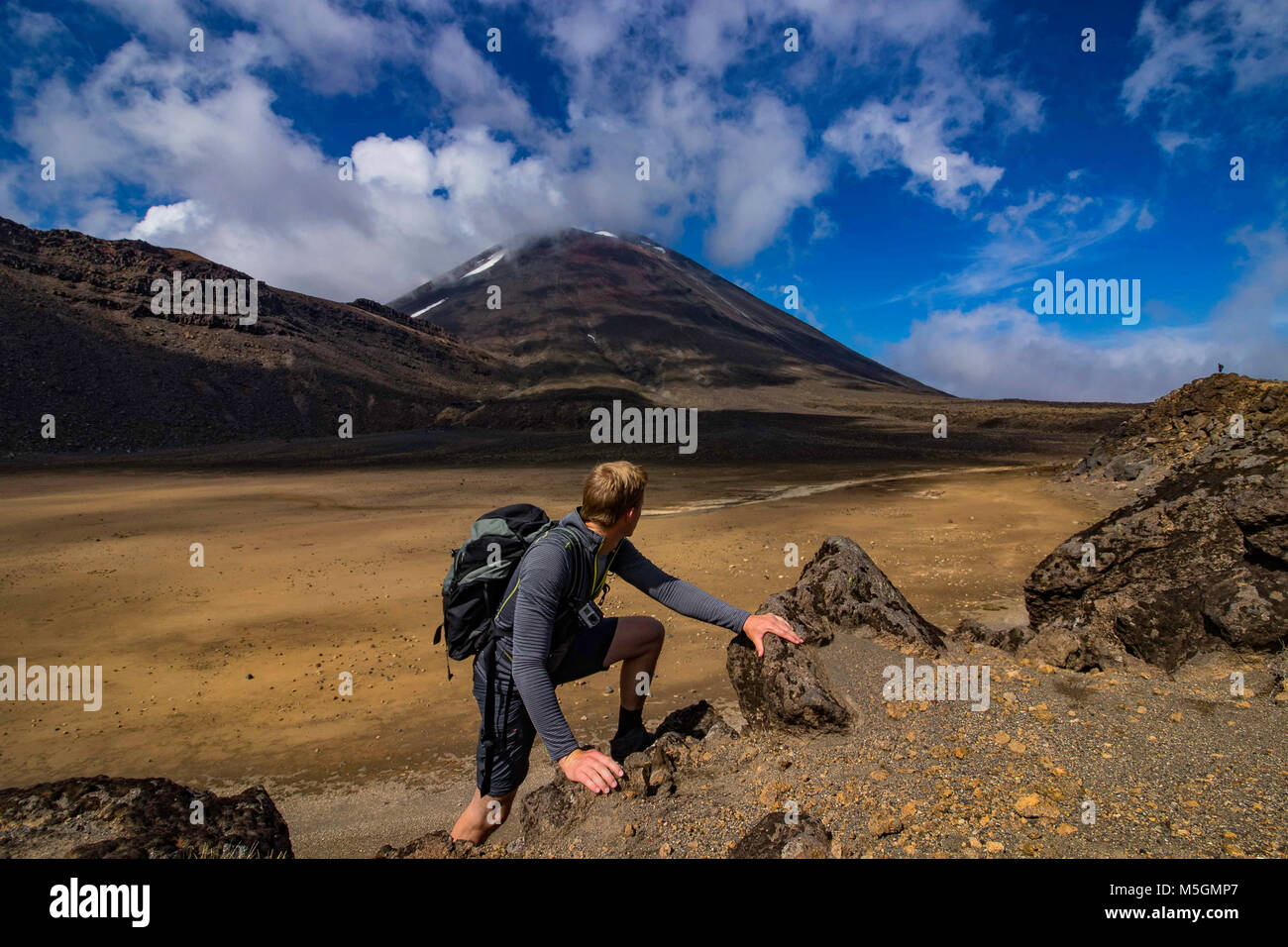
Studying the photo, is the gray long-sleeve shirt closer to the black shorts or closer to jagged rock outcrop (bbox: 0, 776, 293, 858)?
the black shorts

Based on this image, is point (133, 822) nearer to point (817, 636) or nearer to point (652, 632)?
point (652, 632)

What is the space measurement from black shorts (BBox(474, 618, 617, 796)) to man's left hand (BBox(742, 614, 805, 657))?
0.89m

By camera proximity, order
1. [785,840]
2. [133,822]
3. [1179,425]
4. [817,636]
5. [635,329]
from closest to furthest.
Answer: [785,840] → [133,822] → [817,636] → [1179,425] → [635,329]

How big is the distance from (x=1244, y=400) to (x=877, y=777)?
63.4 feet

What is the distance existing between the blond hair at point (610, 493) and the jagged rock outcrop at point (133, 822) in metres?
2.03

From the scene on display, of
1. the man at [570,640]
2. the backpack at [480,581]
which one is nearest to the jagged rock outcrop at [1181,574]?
the man at [570,640]

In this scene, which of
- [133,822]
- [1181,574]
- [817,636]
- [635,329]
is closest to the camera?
[133,822]

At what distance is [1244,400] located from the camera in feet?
52.9

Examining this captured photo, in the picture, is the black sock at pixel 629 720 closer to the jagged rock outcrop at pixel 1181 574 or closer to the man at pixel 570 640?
the man at pixel 570 640

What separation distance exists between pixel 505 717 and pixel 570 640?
1.51 ft

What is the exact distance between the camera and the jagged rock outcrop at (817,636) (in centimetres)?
339

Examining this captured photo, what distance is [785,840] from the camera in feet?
7.79

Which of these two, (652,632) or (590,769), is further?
(652,632)

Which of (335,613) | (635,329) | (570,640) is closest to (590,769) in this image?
(570,640)
